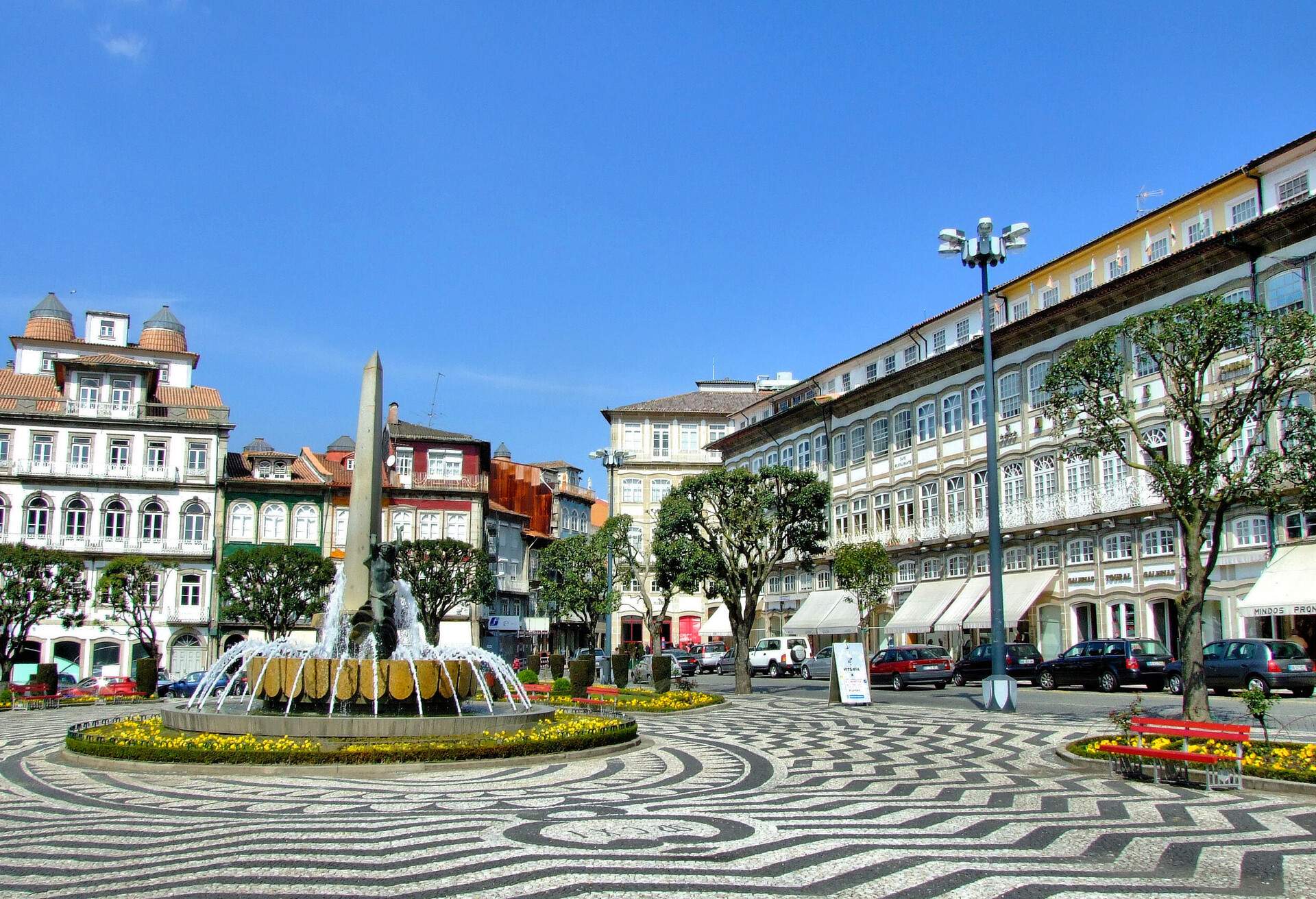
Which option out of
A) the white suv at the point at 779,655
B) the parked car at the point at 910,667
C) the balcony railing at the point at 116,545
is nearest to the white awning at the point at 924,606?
the white suv at the point at 779,655

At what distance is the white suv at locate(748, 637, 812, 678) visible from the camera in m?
47.4

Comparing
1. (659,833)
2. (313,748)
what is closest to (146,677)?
(313,748)

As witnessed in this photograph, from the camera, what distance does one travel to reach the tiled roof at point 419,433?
209 ft

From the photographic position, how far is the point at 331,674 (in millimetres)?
17812

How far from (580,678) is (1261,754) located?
66.2ft

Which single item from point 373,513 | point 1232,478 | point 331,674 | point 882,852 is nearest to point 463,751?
point 331,674

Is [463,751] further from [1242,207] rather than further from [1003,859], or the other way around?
[1242,207]

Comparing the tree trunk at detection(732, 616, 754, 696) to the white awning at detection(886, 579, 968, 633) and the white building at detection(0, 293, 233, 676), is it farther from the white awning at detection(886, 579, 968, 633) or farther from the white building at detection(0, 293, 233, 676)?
the white building at detection(0, 293, 233, 676)

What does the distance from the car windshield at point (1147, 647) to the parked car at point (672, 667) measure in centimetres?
1286

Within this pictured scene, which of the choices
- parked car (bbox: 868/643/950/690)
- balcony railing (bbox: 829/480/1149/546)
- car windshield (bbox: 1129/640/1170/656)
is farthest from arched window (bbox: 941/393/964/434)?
car windshield (bbox: 1129/640/1170/656)

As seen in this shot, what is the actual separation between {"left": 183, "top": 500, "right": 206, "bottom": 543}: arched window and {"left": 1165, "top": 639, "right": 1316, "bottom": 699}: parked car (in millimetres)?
45278

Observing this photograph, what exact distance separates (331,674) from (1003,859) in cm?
1158

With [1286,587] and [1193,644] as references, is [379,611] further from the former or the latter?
[1286,587]

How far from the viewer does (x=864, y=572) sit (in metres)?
41.3
